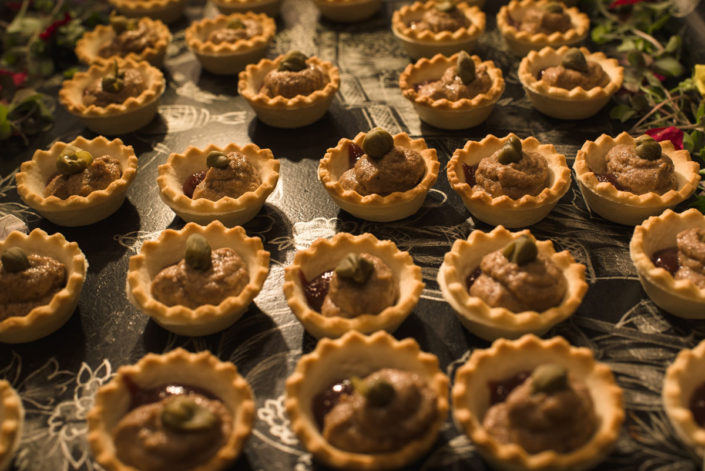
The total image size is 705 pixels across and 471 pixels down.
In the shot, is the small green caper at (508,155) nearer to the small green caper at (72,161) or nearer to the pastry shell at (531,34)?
the pastry shell at (531,34)

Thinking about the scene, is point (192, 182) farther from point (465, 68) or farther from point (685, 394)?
point (685, 394)

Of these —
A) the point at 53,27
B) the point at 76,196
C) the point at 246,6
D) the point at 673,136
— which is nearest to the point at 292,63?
the point at 246,6

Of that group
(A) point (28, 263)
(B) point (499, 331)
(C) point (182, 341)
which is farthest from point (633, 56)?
(A) point (28, 263)

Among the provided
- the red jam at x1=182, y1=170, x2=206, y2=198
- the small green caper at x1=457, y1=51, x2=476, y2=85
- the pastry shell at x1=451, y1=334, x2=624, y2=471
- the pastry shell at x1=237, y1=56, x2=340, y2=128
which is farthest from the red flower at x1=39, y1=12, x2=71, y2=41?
the pastry shell at x1=451, y1=334, x2=624, y2=471

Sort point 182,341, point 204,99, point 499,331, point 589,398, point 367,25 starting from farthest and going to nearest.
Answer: point 367,25, point 204,99, point 182,341, point 499,331, point 589,398

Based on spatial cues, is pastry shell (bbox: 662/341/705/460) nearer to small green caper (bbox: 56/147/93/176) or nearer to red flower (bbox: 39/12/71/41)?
small green caper (bbox: 56/147/93/176)

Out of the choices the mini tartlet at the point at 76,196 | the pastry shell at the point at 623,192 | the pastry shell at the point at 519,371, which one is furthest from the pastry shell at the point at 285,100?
the pastry shell at the point at 519,371

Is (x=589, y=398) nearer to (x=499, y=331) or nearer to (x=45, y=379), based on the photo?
(x=499, y=331)
